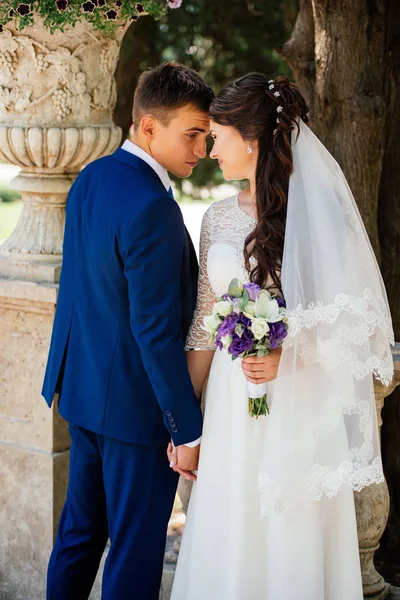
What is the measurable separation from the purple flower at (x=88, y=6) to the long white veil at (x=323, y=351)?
1074 millimetres

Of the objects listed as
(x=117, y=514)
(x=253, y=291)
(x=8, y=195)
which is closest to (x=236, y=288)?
(x=253, y=291)

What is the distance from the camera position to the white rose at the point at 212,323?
2.69 m

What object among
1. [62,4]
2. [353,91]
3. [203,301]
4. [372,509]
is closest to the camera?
[203,301]

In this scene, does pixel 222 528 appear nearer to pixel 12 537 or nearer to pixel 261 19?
pixel 12 537

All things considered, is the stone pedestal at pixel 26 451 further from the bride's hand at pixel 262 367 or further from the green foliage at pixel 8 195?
the green foliage at pixel 8 195

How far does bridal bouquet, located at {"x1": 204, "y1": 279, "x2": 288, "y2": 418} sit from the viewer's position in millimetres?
2635

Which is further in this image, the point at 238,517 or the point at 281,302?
the point at 238,517

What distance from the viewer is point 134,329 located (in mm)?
2760

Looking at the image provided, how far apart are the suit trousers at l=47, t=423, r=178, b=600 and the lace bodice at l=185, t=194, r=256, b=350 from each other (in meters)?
0.42

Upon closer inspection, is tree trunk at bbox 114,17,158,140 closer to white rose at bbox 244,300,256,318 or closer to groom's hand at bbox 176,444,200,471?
groom's hand at bbox 176,444,200,471

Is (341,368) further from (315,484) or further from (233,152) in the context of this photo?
(233,152)

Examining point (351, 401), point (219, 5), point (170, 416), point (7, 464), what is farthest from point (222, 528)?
point (219, 5)

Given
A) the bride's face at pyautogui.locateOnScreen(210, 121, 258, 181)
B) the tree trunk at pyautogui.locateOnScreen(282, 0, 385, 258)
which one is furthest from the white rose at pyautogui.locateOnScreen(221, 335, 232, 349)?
the tree trunk at pyautogui.locateOnScreen(282, 0, 385, 258)

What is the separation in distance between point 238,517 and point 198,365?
51 cm
